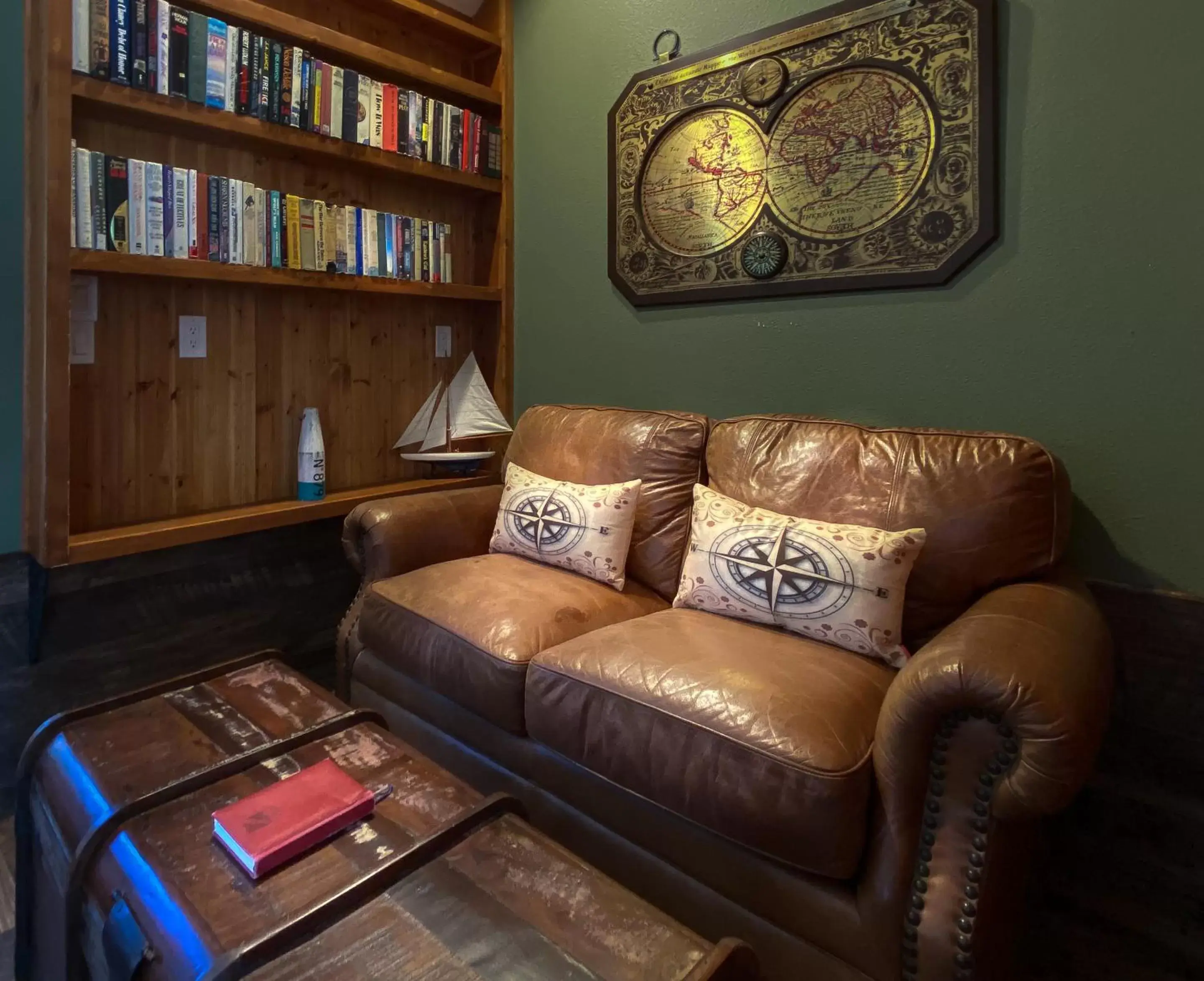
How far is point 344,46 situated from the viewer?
2254 mm

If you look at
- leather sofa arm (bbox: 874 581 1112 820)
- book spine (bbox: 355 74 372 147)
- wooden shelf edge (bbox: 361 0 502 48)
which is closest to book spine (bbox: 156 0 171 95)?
book spine (bbox: 355 74 372 147)

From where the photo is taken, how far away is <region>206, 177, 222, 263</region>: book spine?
2053mm

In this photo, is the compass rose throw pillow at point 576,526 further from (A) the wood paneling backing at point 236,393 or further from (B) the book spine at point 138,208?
(B) the book spine at point 138,208

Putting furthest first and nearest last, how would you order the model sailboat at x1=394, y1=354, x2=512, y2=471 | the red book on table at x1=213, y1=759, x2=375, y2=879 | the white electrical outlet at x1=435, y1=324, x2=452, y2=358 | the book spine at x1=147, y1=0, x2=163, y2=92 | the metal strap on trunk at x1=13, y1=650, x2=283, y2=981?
the white electrical outlet at x1=435, y1=324, x2=452, y2=358 < the model sailboat at x1=394, y1=354, x2=512, y2=471 < the book spine at x1=147, y1=0, x2=163, y2=92 < the metal strap on trunk at x1=13, y1=650, x2=283, y2=981 < the red book on table at x1=213, y1=759, x2=375, y2=879

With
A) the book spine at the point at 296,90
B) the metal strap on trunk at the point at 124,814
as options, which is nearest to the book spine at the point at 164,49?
the book spine at the point at 296,90

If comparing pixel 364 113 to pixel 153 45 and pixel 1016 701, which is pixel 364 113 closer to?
pixel 153 45

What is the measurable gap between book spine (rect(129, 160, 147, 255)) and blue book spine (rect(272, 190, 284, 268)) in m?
0.34

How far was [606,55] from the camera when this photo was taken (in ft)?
8.26

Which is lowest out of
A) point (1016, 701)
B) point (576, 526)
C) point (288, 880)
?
point (288, 880)

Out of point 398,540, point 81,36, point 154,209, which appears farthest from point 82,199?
point 398,540

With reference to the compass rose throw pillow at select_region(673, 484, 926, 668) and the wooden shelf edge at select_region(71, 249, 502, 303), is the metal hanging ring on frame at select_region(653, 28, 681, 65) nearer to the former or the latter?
the wooden shelf edge at select_region(71, 249, 502, 303)

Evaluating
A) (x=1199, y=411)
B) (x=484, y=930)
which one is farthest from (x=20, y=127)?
(x=1199, y=411)

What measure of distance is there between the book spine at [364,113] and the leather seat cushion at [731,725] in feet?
5.75

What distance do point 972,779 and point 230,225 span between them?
2.19 metres
